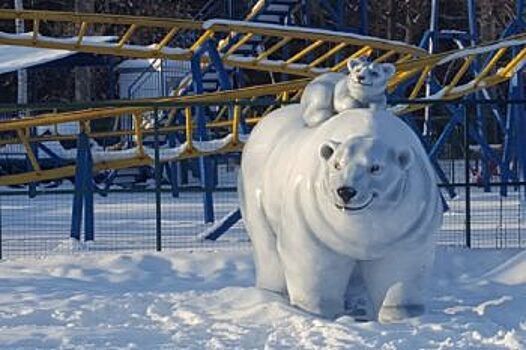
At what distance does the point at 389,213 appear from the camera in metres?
6.92

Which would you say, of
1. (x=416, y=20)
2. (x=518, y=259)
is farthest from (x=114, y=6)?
(x=518, y=259)

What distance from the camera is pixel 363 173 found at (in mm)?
6789

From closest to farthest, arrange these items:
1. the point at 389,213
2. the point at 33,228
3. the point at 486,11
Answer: the point at 389,213 < the point at 33,228 < the point at 486,11

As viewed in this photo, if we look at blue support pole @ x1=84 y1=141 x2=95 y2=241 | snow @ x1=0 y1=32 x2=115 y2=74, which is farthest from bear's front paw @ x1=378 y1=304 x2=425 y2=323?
snow @ x1=0 y1=32 x2=115 y2=74

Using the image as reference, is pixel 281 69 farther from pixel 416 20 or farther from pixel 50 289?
pixel 416 20

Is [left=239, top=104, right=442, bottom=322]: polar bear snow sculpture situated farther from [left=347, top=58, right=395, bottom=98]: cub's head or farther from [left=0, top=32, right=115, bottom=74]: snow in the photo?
[left=0, top=32, right=115, bottom=74]: snow

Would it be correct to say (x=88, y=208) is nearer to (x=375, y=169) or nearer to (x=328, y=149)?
(x=328, y=149)

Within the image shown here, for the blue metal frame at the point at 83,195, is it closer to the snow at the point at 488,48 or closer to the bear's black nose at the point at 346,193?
the snow at the point at 488,48

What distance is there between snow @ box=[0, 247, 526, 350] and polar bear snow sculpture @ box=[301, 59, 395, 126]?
1.27 metres

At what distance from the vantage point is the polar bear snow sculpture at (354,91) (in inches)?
296

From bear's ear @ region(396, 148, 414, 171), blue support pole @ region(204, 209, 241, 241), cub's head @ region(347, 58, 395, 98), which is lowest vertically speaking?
blue support pole @ region(204, 209, 241, 241)

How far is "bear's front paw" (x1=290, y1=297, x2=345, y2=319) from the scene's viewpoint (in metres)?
7.45

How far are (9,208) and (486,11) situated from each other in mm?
21510

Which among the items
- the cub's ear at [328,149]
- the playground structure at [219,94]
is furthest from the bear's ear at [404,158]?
the playground structure at [219,94]
